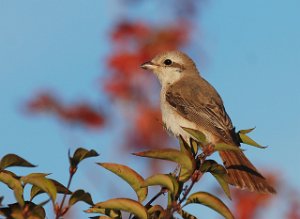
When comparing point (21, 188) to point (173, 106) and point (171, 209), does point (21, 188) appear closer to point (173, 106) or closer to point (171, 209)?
point (171, 209)

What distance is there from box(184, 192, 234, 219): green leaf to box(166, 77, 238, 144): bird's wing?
4.02m

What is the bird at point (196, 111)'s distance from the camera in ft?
21.3

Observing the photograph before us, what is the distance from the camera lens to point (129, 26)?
1416 cm

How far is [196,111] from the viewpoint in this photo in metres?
7.99

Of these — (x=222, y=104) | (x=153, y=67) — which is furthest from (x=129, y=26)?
(x=222, y=104)

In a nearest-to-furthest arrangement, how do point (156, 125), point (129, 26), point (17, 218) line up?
point (17, 218), point (156, 125), point (129, 26)

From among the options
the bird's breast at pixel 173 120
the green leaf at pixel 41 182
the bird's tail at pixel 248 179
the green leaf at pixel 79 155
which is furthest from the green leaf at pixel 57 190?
the bird's breast at pixel 173 120

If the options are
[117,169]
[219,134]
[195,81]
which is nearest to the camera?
[117,169]

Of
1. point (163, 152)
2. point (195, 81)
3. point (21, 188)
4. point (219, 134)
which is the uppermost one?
point (195, 81)

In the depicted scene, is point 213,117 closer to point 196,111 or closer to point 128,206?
point 196,111

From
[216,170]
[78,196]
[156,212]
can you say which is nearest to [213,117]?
[216,170]

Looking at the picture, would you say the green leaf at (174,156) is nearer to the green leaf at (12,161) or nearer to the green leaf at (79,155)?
the green leaf at (79,155)

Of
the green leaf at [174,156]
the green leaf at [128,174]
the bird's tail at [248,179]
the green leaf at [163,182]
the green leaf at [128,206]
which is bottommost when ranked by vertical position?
the green leaf at [128,206]

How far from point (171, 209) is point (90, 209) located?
1.59 feet
